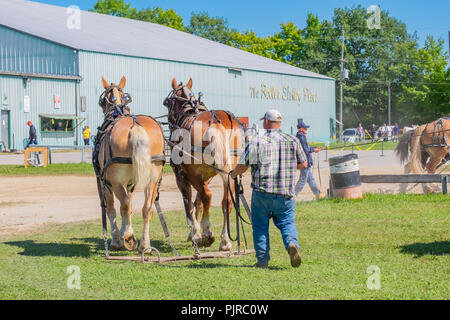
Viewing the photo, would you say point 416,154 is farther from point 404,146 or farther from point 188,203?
point 188,203

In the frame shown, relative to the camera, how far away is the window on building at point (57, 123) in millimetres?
42469

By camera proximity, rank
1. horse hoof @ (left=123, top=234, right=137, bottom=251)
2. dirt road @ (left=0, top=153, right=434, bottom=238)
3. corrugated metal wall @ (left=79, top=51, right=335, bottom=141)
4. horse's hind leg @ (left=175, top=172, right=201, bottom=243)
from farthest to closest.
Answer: corrugated metal wall @ (left=79, top=51, right=335, bottom=141)
dirt road @ (left=0, top=153, right=434, bottom=238)
horse's hind leg @ (left=175, top=172, right=201, bottom=243)
horse hoof @ (left=123, top=234, right=137, bottom=251)

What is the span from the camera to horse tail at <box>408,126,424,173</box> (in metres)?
17.2

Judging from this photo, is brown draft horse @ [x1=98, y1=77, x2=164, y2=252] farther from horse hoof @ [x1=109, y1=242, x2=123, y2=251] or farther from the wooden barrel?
the wooden barrel

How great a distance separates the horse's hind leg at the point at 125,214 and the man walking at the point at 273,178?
2262mm

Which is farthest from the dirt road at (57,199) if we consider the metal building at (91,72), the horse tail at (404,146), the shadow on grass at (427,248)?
the metal building at (91,72)

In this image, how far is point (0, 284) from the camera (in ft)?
24.3

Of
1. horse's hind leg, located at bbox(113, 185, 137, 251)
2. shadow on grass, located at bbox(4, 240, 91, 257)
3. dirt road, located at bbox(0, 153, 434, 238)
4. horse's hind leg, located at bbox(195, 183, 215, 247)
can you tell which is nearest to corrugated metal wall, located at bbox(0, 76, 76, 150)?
dirt road, located at bbox(0, 153, 434, 238)

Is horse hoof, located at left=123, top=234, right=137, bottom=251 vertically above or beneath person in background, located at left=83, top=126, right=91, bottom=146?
beneath

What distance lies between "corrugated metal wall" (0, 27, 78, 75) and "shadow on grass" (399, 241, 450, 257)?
35951 millimetres

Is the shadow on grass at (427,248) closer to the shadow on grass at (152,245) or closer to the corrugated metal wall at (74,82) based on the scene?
the shadow on grass at (152,245)

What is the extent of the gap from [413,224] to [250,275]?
200 inches

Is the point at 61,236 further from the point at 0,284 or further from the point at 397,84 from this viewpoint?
the point at 397,84
